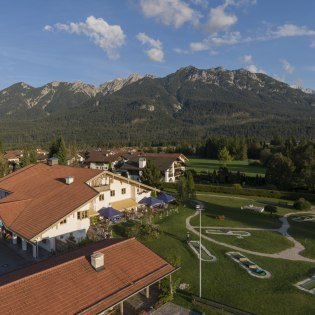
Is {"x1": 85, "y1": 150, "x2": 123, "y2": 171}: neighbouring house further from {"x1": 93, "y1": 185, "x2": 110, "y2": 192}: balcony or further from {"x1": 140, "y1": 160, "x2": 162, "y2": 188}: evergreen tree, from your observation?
{"x1": 93, "y1": 185, "x2": 110, "y2": 192}: balcony

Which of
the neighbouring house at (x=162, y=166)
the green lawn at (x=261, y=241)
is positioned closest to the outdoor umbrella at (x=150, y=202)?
the green lawn at (x=261, y=241)

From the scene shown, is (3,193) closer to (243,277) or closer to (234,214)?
(234,214)

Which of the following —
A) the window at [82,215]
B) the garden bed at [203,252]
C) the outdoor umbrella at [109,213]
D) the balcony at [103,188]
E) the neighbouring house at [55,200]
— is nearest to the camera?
the garden bed at [203,252]

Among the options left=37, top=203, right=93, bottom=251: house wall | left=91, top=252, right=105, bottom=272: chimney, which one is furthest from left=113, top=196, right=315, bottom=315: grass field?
Answer: left=37, top=203, right=93, bottom=251: house wall

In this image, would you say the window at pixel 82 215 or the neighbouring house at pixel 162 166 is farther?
the neighbouring house at pixel 162 166

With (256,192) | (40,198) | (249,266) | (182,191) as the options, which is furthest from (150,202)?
(256,192)

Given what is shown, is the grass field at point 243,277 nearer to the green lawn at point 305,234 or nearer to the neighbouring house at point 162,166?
the green lawn at point 305,234
